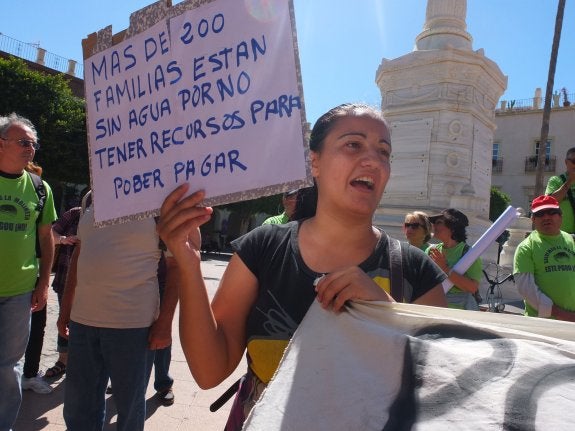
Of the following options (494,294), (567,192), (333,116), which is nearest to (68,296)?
(333,116)

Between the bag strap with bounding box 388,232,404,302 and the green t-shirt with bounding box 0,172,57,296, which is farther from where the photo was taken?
the green t-shirt with bounding box 0,172,57,296

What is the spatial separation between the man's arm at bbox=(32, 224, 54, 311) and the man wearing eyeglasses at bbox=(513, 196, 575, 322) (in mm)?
3405

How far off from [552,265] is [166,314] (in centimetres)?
275

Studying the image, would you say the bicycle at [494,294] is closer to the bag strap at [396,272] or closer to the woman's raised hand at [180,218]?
the bag strap at [396,272]

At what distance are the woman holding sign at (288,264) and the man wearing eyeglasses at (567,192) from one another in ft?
11.5

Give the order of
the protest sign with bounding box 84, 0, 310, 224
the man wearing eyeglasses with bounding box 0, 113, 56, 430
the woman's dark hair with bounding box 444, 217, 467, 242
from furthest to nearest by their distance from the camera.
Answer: the woman's dark hair with bounding box 444, 217, 467, 242 → the man wearing eyeglasses with bounding box 0, 113, 56, 430 → the protest sign with bounding box 84, 0, 310, 224

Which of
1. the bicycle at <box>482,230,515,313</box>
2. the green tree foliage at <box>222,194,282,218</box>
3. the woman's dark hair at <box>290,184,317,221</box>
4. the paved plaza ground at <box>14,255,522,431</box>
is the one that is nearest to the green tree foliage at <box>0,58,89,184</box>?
the green tree foliage at <box>222,194,282,218</box>

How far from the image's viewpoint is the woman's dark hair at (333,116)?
1507 mm

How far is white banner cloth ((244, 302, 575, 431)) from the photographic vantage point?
88cm

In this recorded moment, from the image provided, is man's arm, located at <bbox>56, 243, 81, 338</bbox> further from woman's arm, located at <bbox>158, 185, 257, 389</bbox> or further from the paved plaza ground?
woman's arm, located at <bbox>158, 185, 257, 389</bbox>

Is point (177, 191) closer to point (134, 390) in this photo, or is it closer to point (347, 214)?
point (347, 214)

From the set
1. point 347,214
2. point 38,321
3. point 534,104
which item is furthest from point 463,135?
point 534,104

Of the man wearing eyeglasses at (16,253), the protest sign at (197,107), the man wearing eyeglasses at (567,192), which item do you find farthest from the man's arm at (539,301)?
the man wearing eyeglasses at (16,253)

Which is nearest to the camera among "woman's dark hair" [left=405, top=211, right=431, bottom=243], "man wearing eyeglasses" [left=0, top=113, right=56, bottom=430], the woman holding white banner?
"man wearing eyeglasses" [left=0, top=113, right=56, bottom=430]
